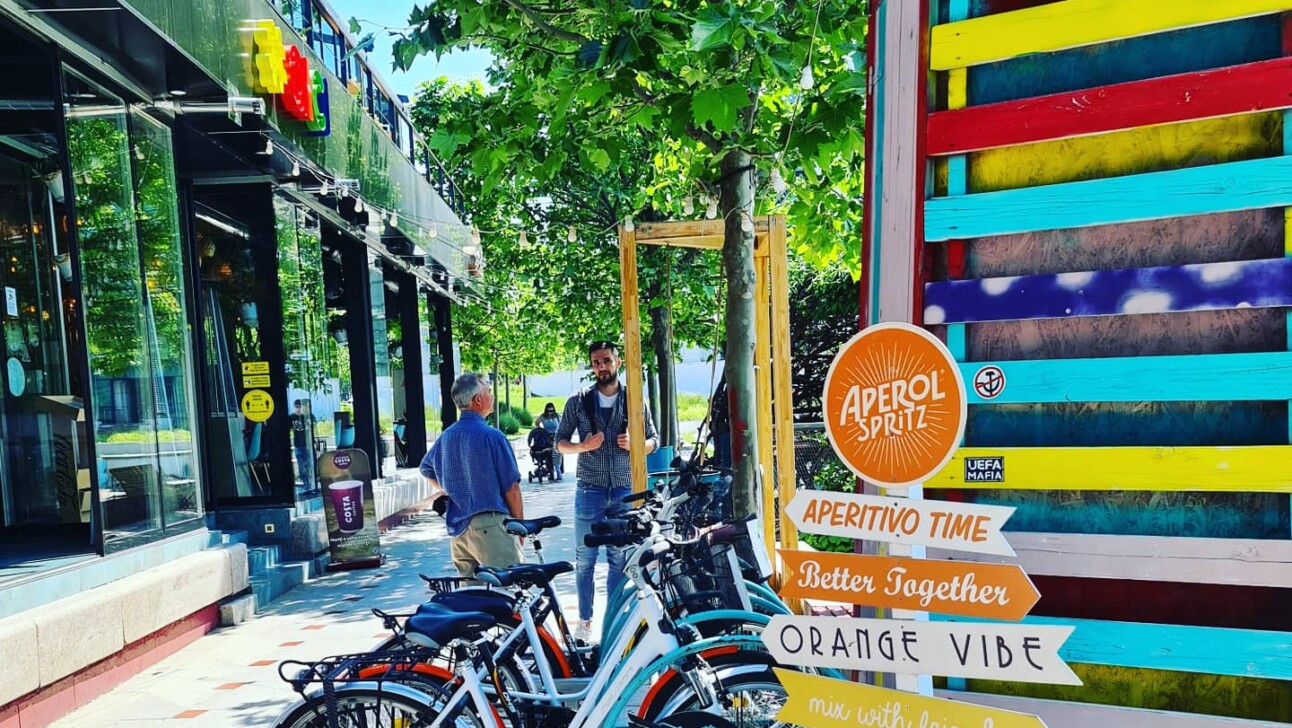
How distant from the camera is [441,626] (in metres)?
3.30

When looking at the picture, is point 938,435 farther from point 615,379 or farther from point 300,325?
point 300,325

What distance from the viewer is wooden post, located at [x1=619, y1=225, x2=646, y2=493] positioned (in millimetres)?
5934

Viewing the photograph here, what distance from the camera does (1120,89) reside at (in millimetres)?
2527

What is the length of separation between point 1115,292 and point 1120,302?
30mm

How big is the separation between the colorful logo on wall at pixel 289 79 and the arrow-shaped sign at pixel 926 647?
7395 millimetres

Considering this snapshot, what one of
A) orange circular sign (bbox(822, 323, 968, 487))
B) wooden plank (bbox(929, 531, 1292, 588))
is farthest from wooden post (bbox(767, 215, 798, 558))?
orange circular sign (bbox(822, 323, 968, 487))

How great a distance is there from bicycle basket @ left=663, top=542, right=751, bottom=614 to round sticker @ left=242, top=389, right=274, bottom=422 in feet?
22.3

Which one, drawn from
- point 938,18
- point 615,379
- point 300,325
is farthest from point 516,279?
point 938,18

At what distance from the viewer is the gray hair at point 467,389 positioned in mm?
5414

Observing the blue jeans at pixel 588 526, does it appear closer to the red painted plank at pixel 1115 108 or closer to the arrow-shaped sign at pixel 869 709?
the arrow-shaped sign at pixel 869 709

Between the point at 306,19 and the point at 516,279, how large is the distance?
37.2 feet

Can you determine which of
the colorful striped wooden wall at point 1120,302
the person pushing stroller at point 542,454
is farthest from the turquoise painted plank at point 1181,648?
the person pushing stroller at point 542,454

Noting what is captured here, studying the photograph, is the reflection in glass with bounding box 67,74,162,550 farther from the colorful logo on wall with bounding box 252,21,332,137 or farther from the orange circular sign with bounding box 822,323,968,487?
the orange circular sign with bounding box 822,323,968,487

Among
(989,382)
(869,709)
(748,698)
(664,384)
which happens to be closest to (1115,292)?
(989,382)
